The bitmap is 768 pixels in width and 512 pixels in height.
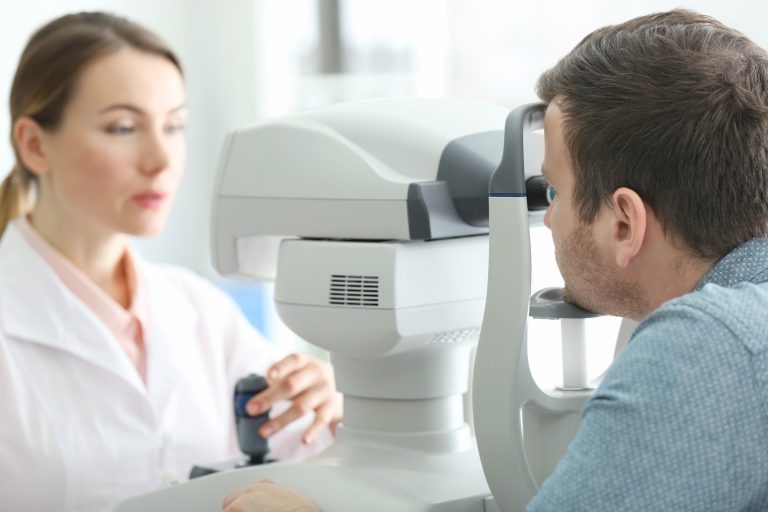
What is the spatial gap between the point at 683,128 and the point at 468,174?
0.86 feet

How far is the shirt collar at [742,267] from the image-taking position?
2.81ft

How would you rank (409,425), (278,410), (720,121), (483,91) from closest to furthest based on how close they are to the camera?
(720,121), (409,425), (278,410), (483,91)

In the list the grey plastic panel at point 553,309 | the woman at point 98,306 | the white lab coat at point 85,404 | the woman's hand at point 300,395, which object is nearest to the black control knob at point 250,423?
the woman's hand at point 300,395

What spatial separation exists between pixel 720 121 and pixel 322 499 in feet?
1.79

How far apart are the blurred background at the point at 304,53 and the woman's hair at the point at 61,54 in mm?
1276

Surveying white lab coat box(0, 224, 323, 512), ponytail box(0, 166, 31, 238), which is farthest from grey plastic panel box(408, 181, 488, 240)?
ponytail box(0, 166, 31, 238)

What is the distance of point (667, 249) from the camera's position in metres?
0.88

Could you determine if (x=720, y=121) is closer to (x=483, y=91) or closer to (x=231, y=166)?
(x=231, y=166)

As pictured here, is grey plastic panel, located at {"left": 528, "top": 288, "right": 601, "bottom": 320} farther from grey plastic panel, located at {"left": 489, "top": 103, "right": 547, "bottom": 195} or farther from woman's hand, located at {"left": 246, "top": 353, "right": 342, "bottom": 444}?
woman's hand, located at {"left": 246, "top": 353, "right": 342, "bottom": 444}

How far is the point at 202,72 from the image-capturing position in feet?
11.9

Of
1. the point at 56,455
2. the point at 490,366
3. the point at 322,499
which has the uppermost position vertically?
the point at 490,366

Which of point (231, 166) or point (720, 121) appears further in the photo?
point (231, 166)

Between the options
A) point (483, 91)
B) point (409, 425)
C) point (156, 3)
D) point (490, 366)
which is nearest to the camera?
point (490, 366)

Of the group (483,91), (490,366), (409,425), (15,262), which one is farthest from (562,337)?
(483,91)
